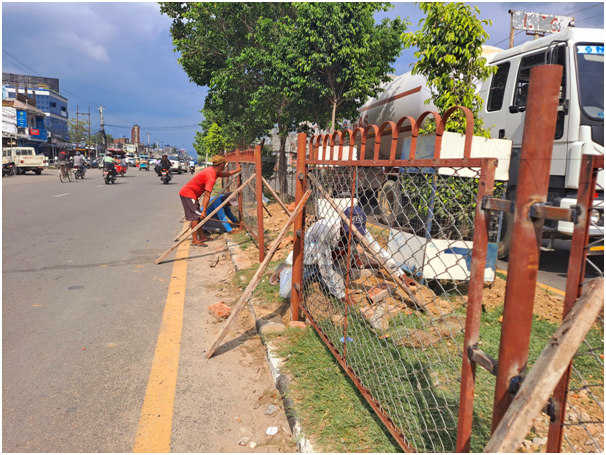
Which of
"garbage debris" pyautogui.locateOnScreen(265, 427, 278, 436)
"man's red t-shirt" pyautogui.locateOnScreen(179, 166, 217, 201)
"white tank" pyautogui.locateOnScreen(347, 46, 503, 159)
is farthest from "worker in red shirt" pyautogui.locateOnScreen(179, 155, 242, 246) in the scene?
"garbage debris" pyautogui.locateOnScreen(265, 427, 278, 436)

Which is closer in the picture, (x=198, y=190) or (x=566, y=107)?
(x=566, y=107)

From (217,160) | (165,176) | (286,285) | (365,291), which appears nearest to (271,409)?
(365,291)

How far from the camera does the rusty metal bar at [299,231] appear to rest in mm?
3578

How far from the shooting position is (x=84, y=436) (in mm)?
2418

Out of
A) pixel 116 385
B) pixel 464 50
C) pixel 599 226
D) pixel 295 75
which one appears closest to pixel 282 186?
pixel 295 75

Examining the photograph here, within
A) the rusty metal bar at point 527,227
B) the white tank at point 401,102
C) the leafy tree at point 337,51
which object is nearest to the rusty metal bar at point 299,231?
the rusty metal bar at point 527,227

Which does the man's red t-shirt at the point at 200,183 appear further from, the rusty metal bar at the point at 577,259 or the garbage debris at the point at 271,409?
the rusty metal bar at the point at 577,259

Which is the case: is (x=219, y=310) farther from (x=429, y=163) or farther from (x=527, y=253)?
(x=527, y=253)

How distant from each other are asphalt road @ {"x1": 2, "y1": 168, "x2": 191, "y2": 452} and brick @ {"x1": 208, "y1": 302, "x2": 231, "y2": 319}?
559mm

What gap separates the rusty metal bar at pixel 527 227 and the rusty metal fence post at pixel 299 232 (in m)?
2.40

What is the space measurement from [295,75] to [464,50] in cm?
546

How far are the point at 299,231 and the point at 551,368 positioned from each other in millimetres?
2610

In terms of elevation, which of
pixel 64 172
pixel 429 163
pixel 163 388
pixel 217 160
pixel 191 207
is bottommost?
pixel 163 388

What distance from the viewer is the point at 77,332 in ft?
12.4
